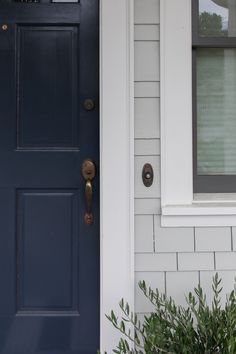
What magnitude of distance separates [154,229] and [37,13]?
48.0 inches

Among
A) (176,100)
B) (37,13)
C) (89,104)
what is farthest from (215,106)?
(37,13)

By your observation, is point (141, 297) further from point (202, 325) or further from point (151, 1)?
point (151, 1)

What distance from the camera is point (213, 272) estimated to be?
7.75 ft

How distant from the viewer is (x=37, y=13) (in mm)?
2434

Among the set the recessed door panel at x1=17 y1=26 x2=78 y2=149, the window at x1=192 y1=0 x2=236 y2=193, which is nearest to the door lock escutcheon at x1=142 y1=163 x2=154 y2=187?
the window at x1=192 y1=0 x2=236 y2=193

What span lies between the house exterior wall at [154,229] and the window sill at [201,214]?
0.03m

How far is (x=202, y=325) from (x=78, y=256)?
76 centimetres

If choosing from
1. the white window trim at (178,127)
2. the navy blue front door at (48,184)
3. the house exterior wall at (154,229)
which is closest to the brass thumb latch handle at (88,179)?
the navy blue front door at (48,184)

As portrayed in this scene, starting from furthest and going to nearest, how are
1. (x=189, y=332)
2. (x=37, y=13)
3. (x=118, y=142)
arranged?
1. (x=37, y=13)
2. (x=118, y=142)
3. (x=189, y=332)

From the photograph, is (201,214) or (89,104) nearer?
(201,214)

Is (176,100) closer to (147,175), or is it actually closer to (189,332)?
(147,175)

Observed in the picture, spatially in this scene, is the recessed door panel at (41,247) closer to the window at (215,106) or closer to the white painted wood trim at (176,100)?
the white painted wood trim at (176,100)

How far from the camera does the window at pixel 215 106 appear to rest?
96.7 inches

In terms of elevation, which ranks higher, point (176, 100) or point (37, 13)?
point (37, 13)
